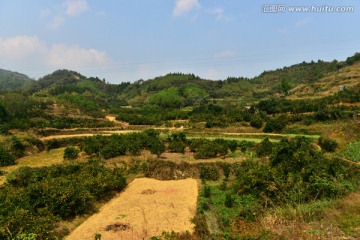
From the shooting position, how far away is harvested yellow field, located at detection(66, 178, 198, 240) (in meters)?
15.1

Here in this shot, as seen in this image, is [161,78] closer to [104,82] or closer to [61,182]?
[104,82]

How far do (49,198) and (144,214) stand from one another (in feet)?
18.2

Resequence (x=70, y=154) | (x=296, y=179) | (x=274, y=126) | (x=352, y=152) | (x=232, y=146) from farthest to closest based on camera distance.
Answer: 1. (x=274, y=126)
2. (x=232, y=146)
3. (x=70, y=154)
4. (x=352, y=152)
5. (x=296, y=179)

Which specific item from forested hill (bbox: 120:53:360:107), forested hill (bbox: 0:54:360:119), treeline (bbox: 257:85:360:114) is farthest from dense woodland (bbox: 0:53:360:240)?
forested hill (bbox: 120:53:360:107)

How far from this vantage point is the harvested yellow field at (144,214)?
15141mm

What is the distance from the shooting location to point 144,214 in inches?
688

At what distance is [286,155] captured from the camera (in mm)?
21359

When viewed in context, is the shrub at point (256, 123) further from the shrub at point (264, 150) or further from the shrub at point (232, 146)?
the shrub at point (264, 150)

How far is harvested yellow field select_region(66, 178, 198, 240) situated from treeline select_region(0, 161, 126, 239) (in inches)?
42.3

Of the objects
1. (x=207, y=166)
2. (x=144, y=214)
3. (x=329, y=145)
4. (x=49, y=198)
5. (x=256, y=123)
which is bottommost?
(x=144, y=214)

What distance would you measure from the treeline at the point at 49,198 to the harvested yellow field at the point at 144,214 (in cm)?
108

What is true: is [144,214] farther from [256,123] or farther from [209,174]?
[256,123]

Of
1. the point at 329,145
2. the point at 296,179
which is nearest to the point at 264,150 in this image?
the point at 329,145

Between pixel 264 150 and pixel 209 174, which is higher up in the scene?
pixel 264 150
